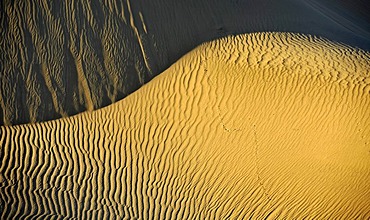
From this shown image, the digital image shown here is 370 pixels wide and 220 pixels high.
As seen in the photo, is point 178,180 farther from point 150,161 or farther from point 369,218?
point 369,218

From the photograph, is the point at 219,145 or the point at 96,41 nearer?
the point at 219,145

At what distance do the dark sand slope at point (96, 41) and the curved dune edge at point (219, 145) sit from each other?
1.14 ft

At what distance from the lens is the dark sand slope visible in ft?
25.5

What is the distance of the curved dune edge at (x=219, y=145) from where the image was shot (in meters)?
6.34

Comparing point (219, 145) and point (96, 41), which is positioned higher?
point (96, 41)

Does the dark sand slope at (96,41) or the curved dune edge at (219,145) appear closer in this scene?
the curved dune edge at (219,145)

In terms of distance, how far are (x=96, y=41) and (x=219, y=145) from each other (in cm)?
321

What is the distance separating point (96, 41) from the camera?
8.10m

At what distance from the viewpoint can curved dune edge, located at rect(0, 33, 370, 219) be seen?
634 centimetres

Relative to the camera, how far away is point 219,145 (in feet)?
23.3

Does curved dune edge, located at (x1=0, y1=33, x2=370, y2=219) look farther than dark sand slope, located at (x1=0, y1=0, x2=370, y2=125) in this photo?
No

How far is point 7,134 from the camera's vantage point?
736 cm

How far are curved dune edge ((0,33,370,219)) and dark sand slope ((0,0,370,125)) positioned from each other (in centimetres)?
35

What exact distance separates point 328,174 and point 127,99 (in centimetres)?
386
